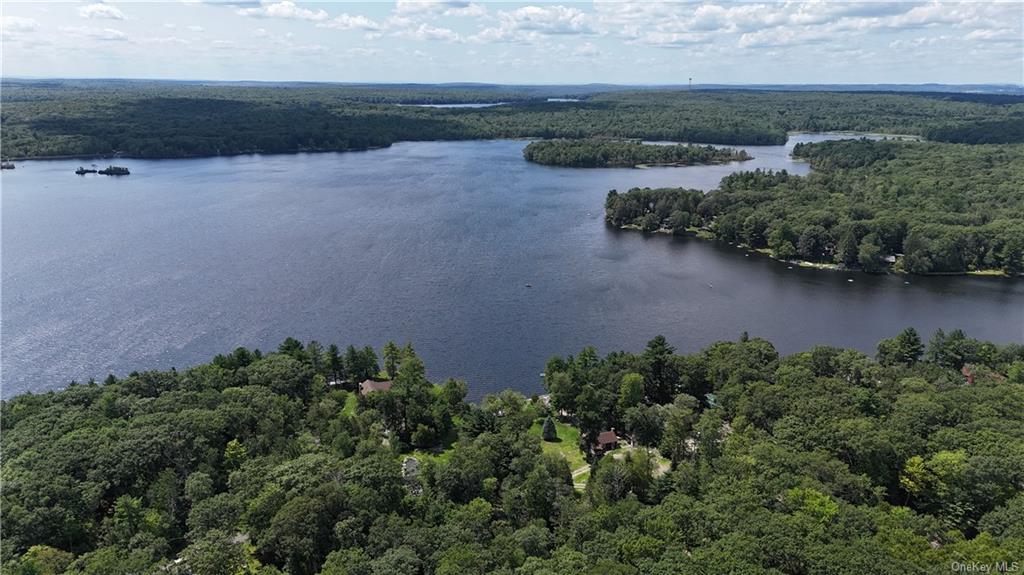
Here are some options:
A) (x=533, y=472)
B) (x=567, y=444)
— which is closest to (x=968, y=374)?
(x=567, y=444)

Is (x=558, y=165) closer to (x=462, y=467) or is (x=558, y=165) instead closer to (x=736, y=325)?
(x=736, y=325)

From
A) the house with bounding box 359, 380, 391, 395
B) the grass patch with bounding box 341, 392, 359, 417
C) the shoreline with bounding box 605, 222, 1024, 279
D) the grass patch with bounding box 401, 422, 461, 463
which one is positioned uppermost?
the shoreline with bounding box 605, 222, 1024, 279

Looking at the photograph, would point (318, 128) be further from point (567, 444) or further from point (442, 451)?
point (567, 444)

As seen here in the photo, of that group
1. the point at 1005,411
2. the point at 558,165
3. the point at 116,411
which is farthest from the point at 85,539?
the point at 558,165

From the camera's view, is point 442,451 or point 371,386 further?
point 371,386

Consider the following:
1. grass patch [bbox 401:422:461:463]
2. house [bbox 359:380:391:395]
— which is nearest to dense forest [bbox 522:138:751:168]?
house [bbox 359:380:391:395]

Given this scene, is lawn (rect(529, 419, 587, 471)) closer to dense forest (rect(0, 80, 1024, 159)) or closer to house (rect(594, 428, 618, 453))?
house (rect(594, 428, 618, 453))

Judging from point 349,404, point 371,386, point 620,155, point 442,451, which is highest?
point 620,155

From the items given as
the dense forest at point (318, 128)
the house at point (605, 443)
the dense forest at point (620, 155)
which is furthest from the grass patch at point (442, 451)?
the dense forest at point (318, 128)
